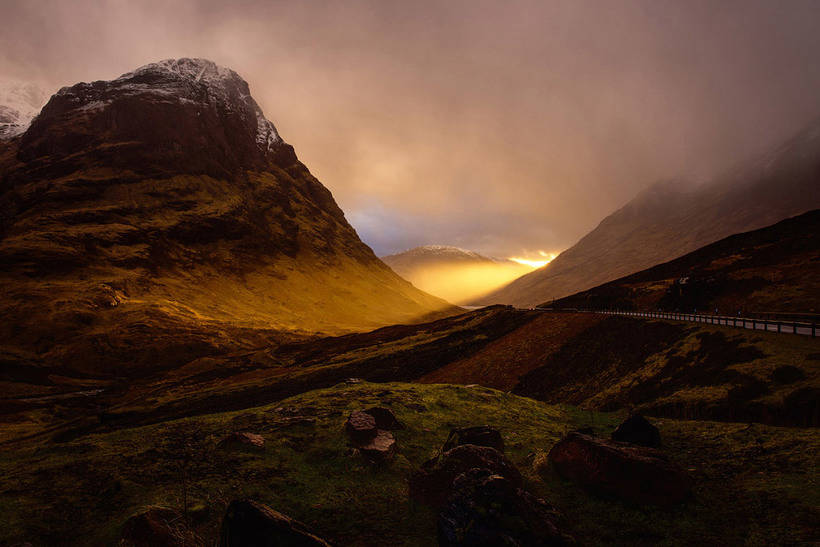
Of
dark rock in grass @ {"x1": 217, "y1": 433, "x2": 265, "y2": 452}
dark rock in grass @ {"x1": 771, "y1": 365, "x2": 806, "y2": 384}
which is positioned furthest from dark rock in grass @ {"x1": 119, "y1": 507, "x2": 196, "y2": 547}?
dark rock in grass @ {"x1": 771, "y1": 365, "x2": 806, "y2": 384}

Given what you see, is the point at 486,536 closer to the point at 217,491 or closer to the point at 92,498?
the point at 217,491

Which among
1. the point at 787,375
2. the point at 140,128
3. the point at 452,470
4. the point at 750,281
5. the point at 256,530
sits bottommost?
the point at 452,470

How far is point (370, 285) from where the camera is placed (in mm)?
180250

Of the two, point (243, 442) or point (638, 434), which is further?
point (243, 442)

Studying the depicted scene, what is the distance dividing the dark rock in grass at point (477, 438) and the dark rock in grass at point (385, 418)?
3.56 metres

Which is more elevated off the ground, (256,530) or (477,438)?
(256,530)

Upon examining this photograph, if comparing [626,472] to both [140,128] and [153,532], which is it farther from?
[140,128]

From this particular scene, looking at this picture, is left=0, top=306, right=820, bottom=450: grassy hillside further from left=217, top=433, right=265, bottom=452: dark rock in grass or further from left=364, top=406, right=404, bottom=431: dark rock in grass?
left=217, top=433, right=265, bottom=452: dark rock in grass

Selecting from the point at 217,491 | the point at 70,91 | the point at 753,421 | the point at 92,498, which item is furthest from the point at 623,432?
the point at 70,91

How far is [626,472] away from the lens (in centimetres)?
1352

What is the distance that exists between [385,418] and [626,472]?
11167 millimetres

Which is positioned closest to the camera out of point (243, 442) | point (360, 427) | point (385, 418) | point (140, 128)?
point (243, 442)

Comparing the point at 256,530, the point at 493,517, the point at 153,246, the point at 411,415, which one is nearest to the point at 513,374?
the point at 411,415

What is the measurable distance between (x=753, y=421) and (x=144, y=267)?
140 meters
